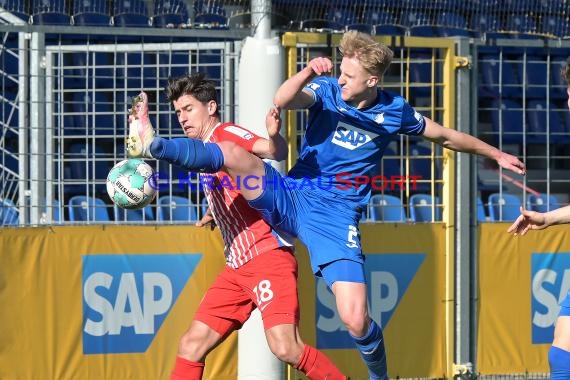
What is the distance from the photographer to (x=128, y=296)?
6.63 meters

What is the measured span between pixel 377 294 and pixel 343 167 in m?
1.68

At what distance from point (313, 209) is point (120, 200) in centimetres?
108

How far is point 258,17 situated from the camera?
655cm

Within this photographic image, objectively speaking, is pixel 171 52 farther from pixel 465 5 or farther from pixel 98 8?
pixel 465 5

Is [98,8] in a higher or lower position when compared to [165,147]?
higher

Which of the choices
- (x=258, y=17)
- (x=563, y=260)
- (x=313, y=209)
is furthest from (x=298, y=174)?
(x=563, y=260)

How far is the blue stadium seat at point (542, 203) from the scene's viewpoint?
779cm

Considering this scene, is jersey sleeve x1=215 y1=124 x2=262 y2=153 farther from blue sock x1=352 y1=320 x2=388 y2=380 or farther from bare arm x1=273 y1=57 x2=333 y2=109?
blue sock x1=352 y1=320 x2=388 y2=380

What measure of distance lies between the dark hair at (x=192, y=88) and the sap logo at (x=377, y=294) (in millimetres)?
1813

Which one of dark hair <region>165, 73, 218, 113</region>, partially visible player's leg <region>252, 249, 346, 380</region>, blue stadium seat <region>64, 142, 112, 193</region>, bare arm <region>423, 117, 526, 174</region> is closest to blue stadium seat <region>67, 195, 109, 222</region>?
blue stadium seat <region>64, 142, 112, 193</region>

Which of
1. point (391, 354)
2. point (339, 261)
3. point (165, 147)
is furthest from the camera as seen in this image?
point (391, 354)

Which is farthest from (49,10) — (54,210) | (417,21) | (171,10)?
(417,21)

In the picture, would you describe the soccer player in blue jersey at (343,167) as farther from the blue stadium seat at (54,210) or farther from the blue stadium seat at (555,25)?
the blue stadium seat at (555,25)

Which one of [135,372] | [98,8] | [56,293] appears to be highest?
[98,8]
